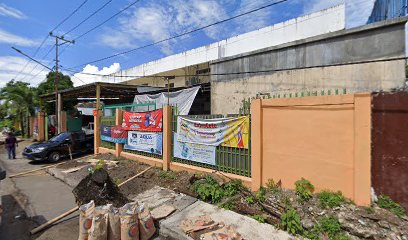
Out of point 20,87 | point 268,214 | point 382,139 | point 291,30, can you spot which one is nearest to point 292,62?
point 382,139

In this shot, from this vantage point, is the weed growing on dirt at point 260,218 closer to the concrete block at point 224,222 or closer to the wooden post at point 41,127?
the concrete block at point 224,222

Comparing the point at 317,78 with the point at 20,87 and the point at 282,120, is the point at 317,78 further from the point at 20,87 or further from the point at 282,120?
the point at 20,87

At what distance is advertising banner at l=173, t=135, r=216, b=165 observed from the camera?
7215 millimetres

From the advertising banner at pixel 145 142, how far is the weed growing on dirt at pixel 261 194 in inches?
166

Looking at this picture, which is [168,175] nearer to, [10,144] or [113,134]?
[113,134]

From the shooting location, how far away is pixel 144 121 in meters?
9.61

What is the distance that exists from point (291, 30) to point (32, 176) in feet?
57.5

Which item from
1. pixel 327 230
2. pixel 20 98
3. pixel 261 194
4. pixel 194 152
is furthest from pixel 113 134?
pixel 20 98

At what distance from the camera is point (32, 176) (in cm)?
995

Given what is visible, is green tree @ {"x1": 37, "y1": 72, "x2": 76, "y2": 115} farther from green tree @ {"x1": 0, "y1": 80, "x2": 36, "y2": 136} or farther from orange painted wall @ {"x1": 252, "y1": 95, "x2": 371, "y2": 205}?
orange painted wall @ {"x1": 252, "y1": 95, "x2": 371, "y2": 205}

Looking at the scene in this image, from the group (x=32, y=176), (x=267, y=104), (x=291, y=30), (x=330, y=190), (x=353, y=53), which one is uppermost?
(x=291, y=30)

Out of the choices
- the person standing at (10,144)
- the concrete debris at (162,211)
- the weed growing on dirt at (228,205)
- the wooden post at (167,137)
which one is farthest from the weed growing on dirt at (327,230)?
the person standing at (10,144)

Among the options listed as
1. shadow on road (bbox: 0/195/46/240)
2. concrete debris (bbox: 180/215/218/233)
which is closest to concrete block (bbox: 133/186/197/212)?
concrete debris (bbox: 180/215/218/233)

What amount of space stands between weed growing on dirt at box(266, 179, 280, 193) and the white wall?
13.9 metres
